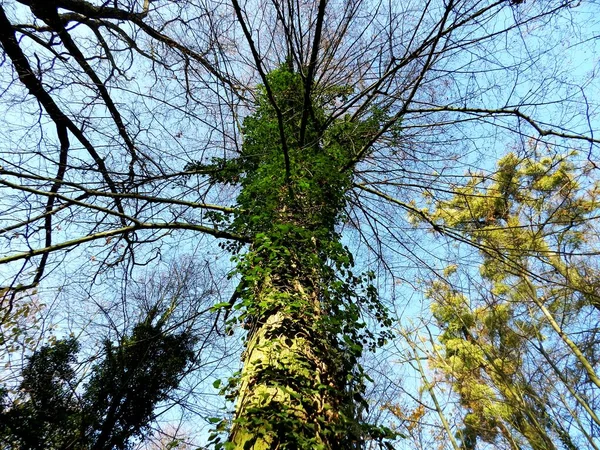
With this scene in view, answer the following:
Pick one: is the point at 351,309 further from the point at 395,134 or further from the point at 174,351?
the point at 174,351

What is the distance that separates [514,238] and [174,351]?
758 cm

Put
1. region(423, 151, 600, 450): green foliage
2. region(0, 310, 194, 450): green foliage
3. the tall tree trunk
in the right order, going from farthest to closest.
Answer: region(0, 310, 194, 450): green foliage
region(423, 151, 600, 450): green foliage
the tall tree trunk

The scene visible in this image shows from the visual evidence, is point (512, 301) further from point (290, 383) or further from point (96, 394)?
point (96, 394)

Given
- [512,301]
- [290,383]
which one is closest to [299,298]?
[290,383]

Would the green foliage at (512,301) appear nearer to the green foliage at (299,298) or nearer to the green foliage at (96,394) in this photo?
the green foliage at (299,298)

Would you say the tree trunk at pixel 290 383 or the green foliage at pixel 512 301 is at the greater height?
the green foliage at pixel 512 301

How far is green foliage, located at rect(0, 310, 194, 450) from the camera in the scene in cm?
619

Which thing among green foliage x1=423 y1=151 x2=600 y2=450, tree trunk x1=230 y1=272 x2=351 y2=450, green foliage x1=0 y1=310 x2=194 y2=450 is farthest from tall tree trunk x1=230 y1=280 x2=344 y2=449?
green foliage x1=0 y1=310 x2=194 y2=450

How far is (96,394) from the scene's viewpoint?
738cm

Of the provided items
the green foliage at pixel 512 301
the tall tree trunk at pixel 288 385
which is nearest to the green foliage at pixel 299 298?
the tall tree trunk at pixel 288 385

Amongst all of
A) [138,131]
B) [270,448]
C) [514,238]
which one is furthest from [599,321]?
[138,131]

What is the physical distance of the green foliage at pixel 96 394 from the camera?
619 centimetres

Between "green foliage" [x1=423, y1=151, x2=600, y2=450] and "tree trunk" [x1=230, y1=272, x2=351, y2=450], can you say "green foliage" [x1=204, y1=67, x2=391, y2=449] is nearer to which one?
"tree trunk" [x1=230, y1=272, x2=351, y2=450]

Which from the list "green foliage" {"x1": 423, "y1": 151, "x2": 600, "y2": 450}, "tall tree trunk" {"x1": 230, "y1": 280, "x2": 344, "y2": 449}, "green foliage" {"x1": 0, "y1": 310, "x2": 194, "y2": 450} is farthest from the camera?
"green foliage" {"x1": 0, "y1": 310, "x2": 194, "y2": 450}
